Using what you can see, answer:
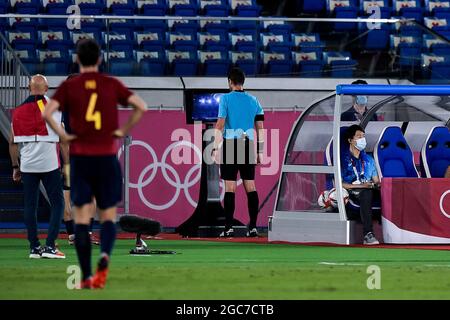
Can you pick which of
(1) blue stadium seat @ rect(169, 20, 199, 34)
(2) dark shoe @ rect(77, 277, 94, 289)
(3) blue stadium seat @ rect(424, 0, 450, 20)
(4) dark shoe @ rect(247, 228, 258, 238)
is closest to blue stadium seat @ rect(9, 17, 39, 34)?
(1) blue stadium seat @ rect(169, 20, 199, 34)

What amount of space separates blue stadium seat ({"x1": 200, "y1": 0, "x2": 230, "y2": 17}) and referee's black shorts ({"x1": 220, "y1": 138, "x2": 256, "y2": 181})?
8716mm

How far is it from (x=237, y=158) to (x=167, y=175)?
3085 millimetres

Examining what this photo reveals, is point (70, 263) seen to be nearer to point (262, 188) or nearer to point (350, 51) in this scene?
point (262, 188)

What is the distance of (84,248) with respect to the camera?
10.1 metres

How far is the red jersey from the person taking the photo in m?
10.0

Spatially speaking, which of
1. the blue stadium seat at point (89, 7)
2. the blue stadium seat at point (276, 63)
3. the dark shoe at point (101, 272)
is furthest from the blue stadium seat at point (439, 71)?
the dark shoe at point (101, 272)

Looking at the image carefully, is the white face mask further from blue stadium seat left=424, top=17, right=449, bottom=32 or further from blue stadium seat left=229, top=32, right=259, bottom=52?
blue stadium seat left=424, top=17, right=449, bottom=32

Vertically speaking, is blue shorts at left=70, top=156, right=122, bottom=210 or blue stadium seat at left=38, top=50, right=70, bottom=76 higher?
blue stadium seat at left=38, top=50, right=70, bottom=76

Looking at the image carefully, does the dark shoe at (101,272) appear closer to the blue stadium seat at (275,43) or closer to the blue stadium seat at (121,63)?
the blue stadium seat at (121,63)

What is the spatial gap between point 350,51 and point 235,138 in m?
5.43

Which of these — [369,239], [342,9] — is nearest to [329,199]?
[369,239]

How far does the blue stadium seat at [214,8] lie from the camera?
25953 millimetres

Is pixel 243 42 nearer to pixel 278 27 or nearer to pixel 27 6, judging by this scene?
pixel 278 27
